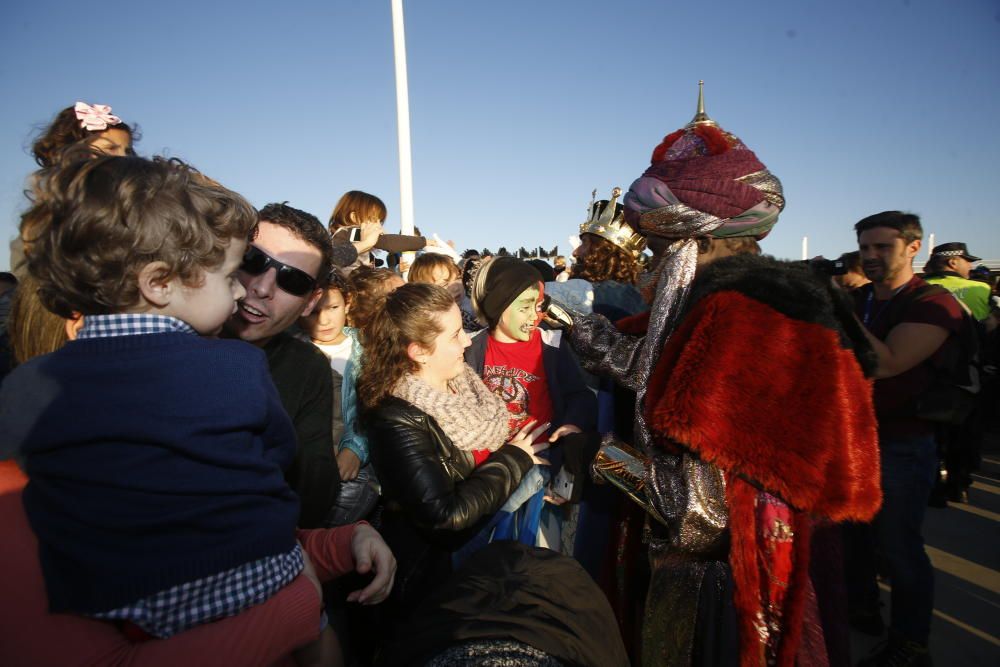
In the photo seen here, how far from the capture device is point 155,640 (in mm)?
907

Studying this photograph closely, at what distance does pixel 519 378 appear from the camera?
288cm

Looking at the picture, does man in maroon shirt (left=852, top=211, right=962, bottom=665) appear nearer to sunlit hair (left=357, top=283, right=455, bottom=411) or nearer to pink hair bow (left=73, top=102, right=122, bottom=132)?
sunlit hair (left=357, top=283, right=455, bottom=411)

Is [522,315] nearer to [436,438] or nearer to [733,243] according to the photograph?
[436,438]

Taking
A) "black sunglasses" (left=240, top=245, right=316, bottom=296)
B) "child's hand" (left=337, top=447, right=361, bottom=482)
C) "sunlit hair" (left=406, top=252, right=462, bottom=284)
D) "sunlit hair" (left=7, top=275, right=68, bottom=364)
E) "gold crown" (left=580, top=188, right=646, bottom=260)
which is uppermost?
"gold crown" (left=580, top=188, right=646, bottom=260)

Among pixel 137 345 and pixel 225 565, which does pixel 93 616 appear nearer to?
pixel 225 565

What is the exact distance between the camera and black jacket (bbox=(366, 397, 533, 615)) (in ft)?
6.23

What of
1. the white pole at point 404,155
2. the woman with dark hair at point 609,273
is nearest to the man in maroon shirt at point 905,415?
the woman with dark hair at point 609,273

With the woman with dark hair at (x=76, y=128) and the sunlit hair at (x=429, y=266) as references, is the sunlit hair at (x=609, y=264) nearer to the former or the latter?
the sunlit hair at (x=429, y=266)

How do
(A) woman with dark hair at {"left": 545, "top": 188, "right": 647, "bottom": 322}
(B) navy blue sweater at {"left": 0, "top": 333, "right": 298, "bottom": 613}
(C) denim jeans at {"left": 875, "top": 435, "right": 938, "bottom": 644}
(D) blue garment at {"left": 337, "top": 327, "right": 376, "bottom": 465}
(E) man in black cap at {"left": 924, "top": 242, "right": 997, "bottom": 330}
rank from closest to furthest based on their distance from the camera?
(B) navy blue sweater at {"left": 0, "top": 333, "right": 298, "bottom": 613}
(D) blue garment at {"left": 337, "top": 327, "right": 376, "bottom": 465}
(C) denim jeans at {"left": 875, "top": 435, "right": 938, "bottom": 644}
(A) woman with dark hair at {"left": 545, "top": 188, "right": 647, "bottom": 322}
(E) man in black cap at {"left": 924, "top": 242, "right": 997, "bottom": 330}

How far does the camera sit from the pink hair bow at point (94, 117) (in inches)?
69.7

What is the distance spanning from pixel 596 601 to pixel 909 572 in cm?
246

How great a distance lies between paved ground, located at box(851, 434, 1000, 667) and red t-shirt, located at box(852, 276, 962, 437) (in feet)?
4.20

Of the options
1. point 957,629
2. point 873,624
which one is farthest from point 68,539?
point 957,629

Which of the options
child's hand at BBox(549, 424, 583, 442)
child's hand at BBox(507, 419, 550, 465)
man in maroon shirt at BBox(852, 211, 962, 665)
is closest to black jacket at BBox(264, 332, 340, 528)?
child's hand at BBox(507, 419, 550, 465)
